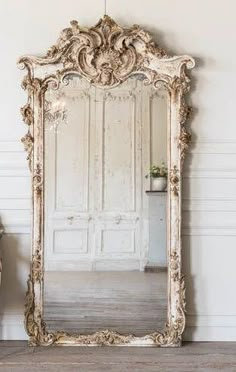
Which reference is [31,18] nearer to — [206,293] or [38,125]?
[38,125]

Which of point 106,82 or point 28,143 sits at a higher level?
point 106,82

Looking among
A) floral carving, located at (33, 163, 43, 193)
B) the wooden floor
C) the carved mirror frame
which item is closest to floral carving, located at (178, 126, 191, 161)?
the carved mirror frame

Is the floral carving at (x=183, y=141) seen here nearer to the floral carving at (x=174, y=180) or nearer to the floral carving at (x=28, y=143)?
the floral carving at (x=174, y=180)

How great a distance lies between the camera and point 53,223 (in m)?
3.11

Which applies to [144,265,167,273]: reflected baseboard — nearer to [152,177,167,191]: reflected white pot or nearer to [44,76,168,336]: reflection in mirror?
[44,76,168,336]: reflection in mirror

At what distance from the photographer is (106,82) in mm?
3109

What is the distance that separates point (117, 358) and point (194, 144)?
1.51 metres

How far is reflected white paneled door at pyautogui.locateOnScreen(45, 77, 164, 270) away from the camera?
308 cm

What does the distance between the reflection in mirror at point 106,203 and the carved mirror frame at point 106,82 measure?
0.05 meters

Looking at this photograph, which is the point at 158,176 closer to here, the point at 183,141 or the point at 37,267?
the point at 183,141

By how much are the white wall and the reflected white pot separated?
19cm

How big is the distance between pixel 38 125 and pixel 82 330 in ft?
4.67

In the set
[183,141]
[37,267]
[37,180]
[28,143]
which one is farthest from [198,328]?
[28,143]

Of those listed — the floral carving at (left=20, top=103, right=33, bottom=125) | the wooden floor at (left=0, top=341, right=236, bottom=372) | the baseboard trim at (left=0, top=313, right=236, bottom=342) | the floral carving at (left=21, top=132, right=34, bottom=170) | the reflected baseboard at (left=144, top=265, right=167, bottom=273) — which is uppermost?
the floral carving at (left=20, top=103, right=33, bottom=125)
